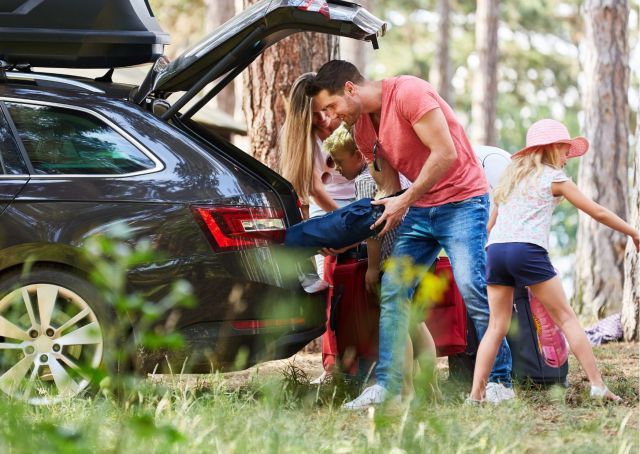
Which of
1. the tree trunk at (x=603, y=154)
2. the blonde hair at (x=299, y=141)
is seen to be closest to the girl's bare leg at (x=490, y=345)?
the blonde hair at (x=299, y=141)

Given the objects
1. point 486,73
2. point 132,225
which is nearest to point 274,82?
point 132,225

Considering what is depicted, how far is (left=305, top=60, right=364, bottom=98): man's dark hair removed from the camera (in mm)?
5520

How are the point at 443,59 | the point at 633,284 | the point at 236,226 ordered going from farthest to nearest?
the point at 443,59
the point at 633,284
the point at 236,226

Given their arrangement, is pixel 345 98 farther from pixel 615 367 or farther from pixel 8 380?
pixel 615 367

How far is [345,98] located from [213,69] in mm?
704

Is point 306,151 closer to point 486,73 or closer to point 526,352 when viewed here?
point 526,352

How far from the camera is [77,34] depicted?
5.76 m

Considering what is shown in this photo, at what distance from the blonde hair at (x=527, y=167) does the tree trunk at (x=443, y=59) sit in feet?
68.9

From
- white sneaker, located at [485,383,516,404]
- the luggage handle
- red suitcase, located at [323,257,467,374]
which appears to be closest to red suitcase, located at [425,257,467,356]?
red suitcase, located at [323,257,467,374]

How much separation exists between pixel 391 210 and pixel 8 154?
1.86 metres

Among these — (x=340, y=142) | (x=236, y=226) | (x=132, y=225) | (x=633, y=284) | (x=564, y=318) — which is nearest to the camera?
(x=132, y=225)

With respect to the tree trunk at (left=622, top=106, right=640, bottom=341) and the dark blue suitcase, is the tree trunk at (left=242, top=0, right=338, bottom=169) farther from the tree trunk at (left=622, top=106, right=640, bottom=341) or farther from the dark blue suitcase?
the dark blue suitcase

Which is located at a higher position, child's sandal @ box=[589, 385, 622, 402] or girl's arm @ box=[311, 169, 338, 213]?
girl's arm @ box=[311, 169, 338, 213]

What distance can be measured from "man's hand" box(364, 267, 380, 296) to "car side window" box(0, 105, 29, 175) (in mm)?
1840
